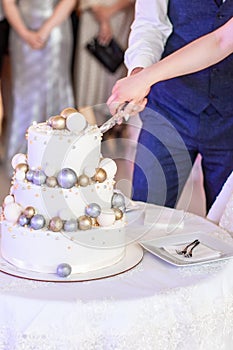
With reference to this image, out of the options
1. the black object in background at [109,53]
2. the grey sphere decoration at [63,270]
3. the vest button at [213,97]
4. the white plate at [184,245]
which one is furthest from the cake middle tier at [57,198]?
the black object in background at [109,53]

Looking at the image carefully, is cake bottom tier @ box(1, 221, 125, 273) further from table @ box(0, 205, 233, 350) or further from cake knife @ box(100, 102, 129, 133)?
cake knife @ box(100, 102, 129, 133)

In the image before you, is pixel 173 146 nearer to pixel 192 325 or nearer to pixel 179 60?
pixel 179 60

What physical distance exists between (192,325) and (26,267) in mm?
375

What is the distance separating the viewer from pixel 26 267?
167 cm

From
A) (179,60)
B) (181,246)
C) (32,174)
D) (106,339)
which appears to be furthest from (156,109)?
(106,339)

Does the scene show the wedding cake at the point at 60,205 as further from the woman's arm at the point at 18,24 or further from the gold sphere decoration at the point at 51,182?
the woman's arm at the point at 18,24

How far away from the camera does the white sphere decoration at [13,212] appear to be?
166 centimetres

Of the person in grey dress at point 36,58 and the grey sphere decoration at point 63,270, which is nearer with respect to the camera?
the grey sphere decoration at point 63,270

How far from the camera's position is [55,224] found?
162 cm

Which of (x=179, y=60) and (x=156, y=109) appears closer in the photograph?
(x=179, y=60)

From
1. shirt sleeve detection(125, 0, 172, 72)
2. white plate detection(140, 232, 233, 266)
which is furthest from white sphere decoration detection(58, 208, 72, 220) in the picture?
shirt sleeve detection(125, 0, 172, 72)

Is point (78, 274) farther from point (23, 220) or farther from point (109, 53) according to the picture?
point (109, 53)

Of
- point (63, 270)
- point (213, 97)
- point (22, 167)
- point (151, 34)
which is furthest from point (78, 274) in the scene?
point (151, 34)

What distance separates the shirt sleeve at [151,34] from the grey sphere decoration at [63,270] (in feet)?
2.99
